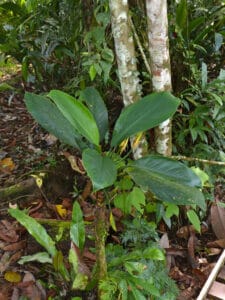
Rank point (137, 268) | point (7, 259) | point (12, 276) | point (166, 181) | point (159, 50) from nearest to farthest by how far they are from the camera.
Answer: point (166, 181) → point (137, 268) → point (159, 50) → point (12, 276) → point (7, 259)

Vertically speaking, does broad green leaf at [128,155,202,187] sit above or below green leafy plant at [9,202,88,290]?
above

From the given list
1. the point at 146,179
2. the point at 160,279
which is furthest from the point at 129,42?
the point at 160,279

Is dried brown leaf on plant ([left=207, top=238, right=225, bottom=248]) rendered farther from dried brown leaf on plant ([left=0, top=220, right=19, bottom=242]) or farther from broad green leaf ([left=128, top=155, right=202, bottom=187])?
dried brown leaf on plant ([left=0, top=220, right=19, bottom=242])

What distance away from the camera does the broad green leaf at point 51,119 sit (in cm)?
165

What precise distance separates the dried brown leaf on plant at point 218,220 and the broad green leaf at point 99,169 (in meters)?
1.09

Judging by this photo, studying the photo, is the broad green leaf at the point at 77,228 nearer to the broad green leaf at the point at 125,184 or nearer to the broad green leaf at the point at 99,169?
the broad green leaf at the point at 125,184

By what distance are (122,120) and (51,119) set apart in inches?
12.1

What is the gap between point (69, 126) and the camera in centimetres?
167

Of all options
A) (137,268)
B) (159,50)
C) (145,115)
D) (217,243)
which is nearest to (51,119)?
(145,115)

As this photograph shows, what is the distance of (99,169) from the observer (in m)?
1.39

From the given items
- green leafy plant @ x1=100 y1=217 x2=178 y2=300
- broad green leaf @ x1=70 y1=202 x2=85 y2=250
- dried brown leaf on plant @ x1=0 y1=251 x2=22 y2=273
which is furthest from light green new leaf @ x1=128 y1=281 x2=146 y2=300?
dried brown leaf on plant @ x1=0 y1=251 x2=22 y2=273

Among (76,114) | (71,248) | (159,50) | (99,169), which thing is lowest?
(71,248)

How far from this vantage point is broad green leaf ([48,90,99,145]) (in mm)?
1445

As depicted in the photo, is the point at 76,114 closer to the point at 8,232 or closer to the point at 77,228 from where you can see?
the point at 77,228
